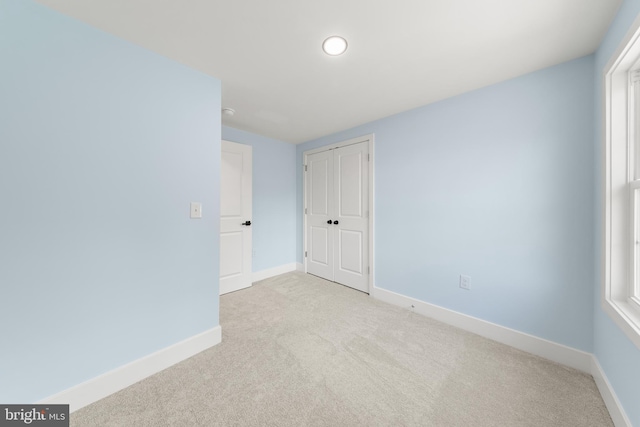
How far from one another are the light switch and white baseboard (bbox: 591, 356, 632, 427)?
272 centimetres

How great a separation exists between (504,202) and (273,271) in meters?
3.09

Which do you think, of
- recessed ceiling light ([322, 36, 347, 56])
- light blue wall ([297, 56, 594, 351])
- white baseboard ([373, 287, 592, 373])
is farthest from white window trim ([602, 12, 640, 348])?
recessed ceiling light ([322, 36, 347, 56])

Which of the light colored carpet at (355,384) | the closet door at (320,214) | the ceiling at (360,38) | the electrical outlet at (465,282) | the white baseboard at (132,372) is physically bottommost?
the light colored carpet at (355,384)

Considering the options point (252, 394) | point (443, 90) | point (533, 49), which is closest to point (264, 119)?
point (443, 90)

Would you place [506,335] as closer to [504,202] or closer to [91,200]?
[504,202]

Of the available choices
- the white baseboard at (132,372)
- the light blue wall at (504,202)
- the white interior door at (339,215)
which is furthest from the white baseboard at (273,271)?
the light blue wall at (504,202)

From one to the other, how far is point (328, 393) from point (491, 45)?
248cm

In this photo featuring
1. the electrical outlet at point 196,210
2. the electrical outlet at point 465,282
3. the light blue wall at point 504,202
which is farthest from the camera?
the electrical outlet at point 465,282

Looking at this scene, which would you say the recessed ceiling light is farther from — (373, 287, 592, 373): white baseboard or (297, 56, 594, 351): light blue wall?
(373, 287, 592, 373): white baseboard

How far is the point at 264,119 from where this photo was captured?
275cm

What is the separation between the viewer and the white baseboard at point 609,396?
110 centimetres

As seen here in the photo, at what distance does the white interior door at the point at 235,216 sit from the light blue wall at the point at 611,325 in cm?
324

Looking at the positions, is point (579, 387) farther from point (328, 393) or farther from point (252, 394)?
point (252, 394)

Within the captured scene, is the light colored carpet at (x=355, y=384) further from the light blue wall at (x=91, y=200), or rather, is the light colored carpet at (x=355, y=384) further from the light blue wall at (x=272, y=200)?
the light blue wall at (x=272, y=200)
